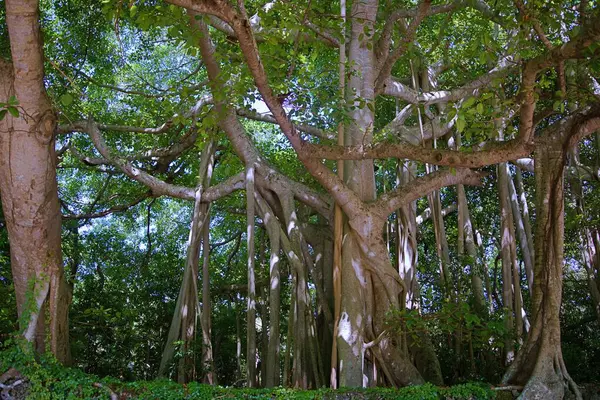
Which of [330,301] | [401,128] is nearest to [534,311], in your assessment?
[330,301]

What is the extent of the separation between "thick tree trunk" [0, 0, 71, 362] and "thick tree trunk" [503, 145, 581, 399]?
336 centimetres

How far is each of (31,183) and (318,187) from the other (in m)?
4.11

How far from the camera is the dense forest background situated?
4.86 metres

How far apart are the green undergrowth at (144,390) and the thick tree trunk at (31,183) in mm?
201

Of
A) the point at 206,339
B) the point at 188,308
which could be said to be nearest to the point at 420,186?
the point at 206,339

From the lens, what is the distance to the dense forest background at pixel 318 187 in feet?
16.0

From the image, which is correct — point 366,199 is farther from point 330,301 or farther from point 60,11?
point 60,11

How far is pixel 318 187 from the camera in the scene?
8.24m

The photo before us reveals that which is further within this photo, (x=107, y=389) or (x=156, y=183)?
(x=156, y=183)

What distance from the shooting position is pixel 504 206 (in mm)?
7461

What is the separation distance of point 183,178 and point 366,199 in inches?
173

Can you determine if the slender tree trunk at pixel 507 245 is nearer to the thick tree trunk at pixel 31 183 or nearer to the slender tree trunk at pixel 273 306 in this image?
the slender tree trunk at pixel 273 306

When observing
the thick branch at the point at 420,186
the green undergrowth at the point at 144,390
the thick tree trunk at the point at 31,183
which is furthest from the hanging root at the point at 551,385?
the thick tree trunk at the point at 31,183

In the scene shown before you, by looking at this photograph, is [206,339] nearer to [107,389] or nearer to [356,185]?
[107,389]
